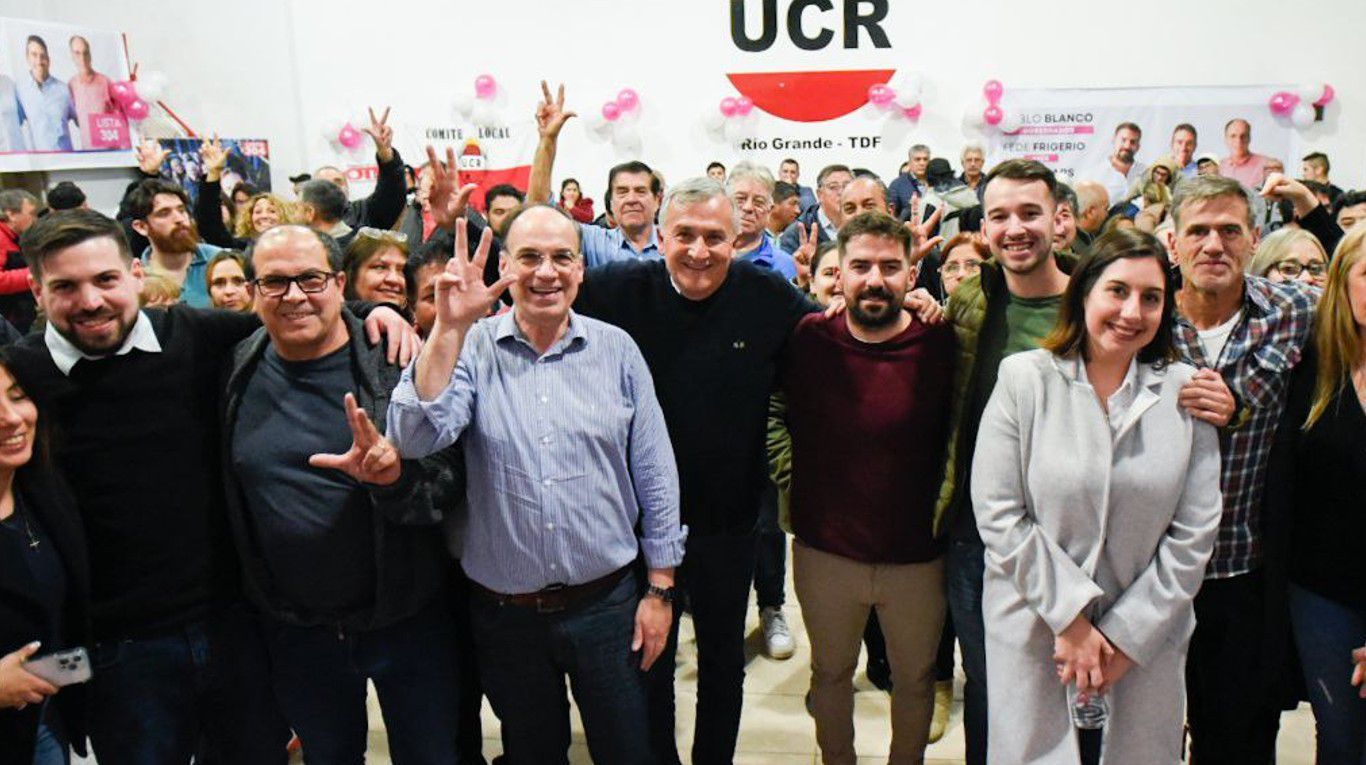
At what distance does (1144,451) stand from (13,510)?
2.31 meters

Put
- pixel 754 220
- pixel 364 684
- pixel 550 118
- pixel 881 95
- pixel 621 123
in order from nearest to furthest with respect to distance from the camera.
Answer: pixel 364 684 → pixel 550 118 → pixel 754 220 → pixel 881 95 → pixel 621 123

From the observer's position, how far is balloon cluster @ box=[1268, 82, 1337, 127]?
874 centimetres

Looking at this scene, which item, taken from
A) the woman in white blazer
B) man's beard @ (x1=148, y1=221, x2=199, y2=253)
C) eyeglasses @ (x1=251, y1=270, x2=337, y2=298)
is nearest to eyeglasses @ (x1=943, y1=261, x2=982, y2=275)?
the woman in white blazer

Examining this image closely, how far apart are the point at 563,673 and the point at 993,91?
8629 mm

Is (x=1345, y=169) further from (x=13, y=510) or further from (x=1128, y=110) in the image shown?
(x=13, y=510)

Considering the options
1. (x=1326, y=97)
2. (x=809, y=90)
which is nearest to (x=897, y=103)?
(x=809, y=90)

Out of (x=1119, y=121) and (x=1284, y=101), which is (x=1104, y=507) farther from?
(x=1284, y=101)

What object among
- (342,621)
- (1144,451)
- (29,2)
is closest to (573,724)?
(342,621)

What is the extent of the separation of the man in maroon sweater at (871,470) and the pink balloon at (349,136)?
29.6 feet

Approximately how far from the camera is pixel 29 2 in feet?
30.6

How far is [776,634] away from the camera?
3590 millimetres

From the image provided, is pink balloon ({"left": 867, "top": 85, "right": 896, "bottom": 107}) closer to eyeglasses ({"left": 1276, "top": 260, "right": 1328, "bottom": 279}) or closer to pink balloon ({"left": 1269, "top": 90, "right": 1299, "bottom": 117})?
pink balloon ({"left": 1269, "top": 90, "right": 1299, "bottom": 117})

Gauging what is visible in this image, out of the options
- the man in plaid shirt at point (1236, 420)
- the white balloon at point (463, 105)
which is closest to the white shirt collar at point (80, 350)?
the man in plaid shirt at point (1236, 420)

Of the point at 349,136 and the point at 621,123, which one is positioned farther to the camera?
the point at 349,136
